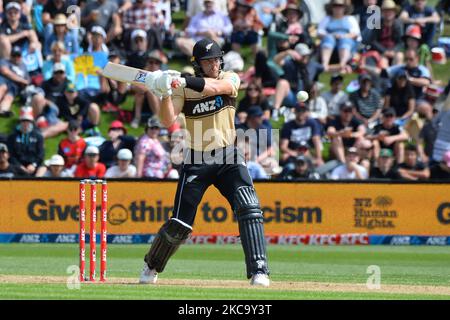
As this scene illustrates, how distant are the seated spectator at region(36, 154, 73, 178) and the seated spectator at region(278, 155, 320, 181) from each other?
13.0ft

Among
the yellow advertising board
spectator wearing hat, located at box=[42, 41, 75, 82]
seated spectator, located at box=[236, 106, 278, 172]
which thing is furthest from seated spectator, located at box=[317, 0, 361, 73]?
spectator wearing hat, located at box=[42, 41, 75, 82]

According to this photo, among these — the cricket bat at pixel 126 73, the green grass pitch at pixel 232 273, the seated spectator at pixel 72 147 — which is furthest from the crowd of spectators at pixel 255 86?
the cricket bat at pixel 126 73

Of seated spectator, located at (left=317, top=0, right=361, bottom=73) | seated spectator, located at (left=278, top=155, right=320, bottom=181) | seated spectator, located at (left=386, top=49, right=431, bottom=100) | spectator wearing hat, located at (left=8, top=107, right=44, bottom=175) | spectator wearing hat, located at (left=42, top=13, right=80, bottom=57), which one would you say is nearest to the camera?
seated spectator, located at (left=278, top=155, right=320, bottom=181)

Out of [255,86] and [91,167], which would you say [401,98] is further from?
[91,167]

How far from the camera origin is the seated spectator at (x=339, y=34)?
2491 centimetres

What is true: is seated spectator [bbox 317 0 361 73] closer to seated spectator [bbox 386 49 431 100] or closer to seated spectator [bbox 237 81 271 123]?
seated spectator [bbox 386 49 431 100]

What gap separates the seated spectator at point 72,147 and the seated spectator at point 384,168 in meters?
5.52

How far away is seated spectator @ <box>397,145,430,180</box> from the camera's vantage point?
2181 centimetres

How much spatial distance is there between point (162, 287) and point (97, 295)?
49.9 inches

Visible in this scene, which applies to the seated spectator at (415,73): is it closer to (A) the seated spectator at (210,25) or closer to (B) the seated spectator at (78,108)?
(A) the seated spectator at (210,25)

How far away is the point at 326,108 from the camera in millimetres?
23594

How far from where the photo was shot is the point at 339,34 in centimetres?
2491

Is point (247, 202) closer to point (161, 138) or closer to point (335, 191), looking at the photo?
point (335, 191)
